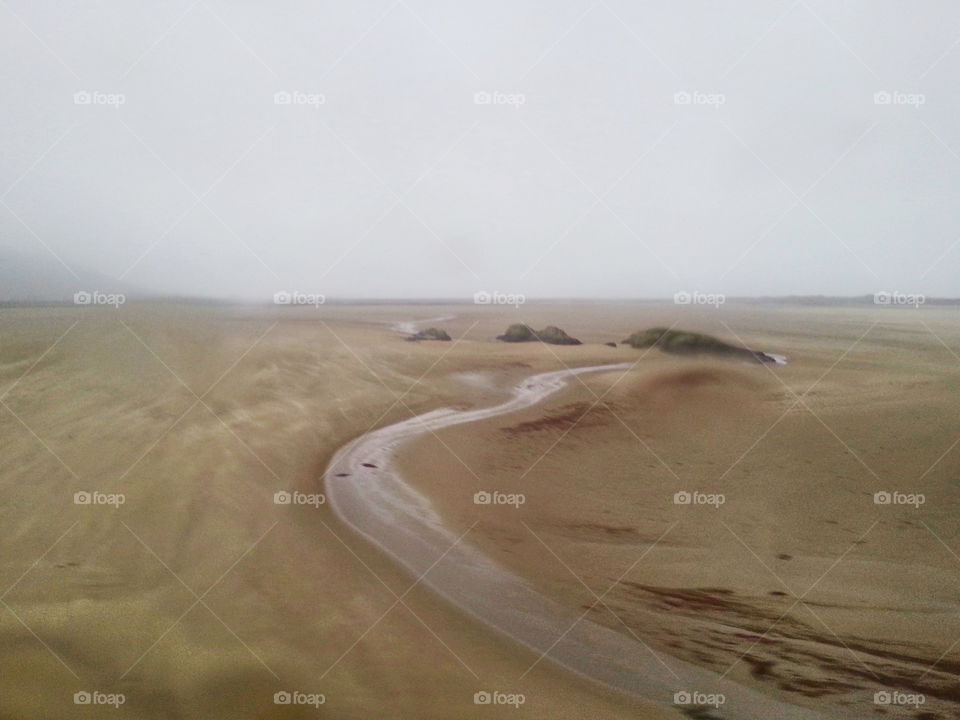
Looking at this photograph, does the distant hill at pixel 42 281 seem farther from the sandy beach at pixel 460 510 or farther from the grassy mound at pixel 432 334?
the grassy mound at pixel 432 334

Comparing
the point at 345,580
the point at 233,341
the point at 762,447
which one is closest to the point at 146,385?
the point at 233,341

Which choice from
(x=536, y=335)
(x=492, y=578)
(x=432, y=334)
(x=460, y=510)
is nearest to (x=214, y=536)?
(x=460, y=510)

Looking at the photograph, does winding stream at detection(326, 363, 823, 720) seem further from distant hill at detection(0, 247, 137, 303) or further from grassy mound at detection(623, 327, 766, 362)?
distant hill at detection(0, 247, 137, 303)

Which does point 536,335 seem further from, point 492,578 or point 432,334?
point 492,578

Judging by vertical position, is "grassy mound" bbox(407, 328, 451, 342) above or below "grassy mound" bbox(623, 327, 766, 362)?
above

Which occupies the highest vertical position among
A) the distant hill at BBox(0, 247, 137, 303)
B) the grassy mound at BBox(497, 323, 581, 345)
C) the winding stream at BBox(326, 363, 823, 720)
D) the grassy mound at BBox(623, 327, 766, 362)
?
the distant hill at BBox(0, 247, 137, 303)

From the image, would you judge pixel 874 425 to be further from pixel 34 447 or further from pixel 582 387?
pixel 34 447

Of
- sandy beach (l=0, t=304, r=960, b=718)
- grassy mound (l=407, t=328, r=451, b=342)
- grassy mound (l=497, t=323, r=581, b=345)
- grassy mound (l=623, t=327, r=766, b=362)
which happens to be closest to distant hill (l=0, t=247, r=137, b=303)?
sandy beach (l=0, t=304, r=960, b=718)

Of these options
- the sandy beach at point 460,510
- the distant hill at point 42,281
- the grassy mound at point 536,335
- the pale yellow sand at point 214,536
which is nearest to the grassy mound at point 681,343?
the sandy beach at point 460,510
